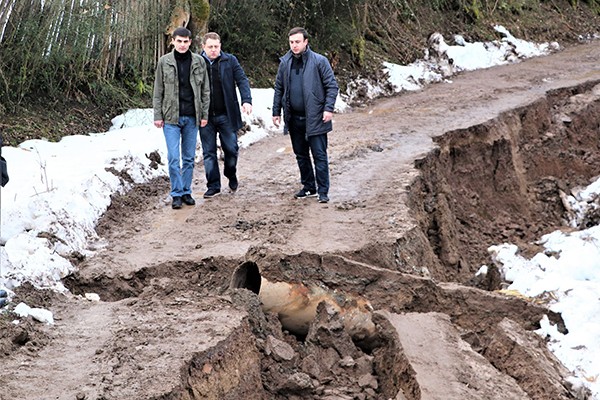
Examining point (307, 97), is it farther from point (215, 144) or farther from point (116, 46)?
point (116, 46)

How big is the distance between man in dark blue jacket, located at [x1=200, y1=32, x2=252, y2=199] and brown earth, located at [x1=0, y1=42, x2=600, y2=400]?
38cm

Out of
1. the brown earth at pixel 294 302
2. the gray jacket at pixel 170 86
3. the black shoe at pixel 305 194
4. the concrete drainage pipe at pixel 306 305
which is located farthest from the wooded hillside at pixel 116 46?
the concrete drainage pipe at pixel 306 305

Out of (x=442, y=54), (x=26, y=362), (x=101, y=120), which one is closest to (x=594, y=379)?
(x=26, y=362)

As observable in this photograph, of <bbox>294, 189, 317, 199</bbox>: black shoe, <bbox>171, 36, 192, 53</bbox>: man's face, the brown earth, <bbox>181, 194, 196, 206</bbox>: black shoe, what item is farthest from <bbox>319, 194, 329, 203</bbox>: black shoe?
<bbox>171, 36, 192, 53</bbox>: man's face

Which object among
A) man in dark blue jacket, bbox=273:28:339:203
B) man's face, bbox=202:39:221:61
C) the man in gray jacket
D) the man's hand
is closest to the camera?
man in dark blue jacket, bbox=273:28:339:203

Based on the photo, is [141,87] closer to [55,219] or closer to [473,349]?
[55,219]

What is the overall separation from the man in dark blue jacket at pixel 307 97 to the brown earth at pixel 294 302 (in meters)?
0.64

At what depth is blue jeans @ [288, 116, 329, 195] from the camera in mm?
9461

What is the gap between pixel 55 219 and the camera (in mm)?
8188

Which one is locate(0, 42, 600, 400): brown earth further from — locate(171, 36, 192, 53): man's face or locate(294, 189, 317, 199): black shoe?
locate(171, 36, 192, 53): man's face

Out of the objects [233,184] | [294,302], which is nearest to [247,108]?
[233,184]

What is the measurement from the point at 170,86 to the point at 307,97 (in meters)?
1.45

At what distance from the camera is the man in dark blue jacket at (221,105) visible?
9.65 m

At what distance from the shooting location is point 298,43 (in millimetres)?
9141
